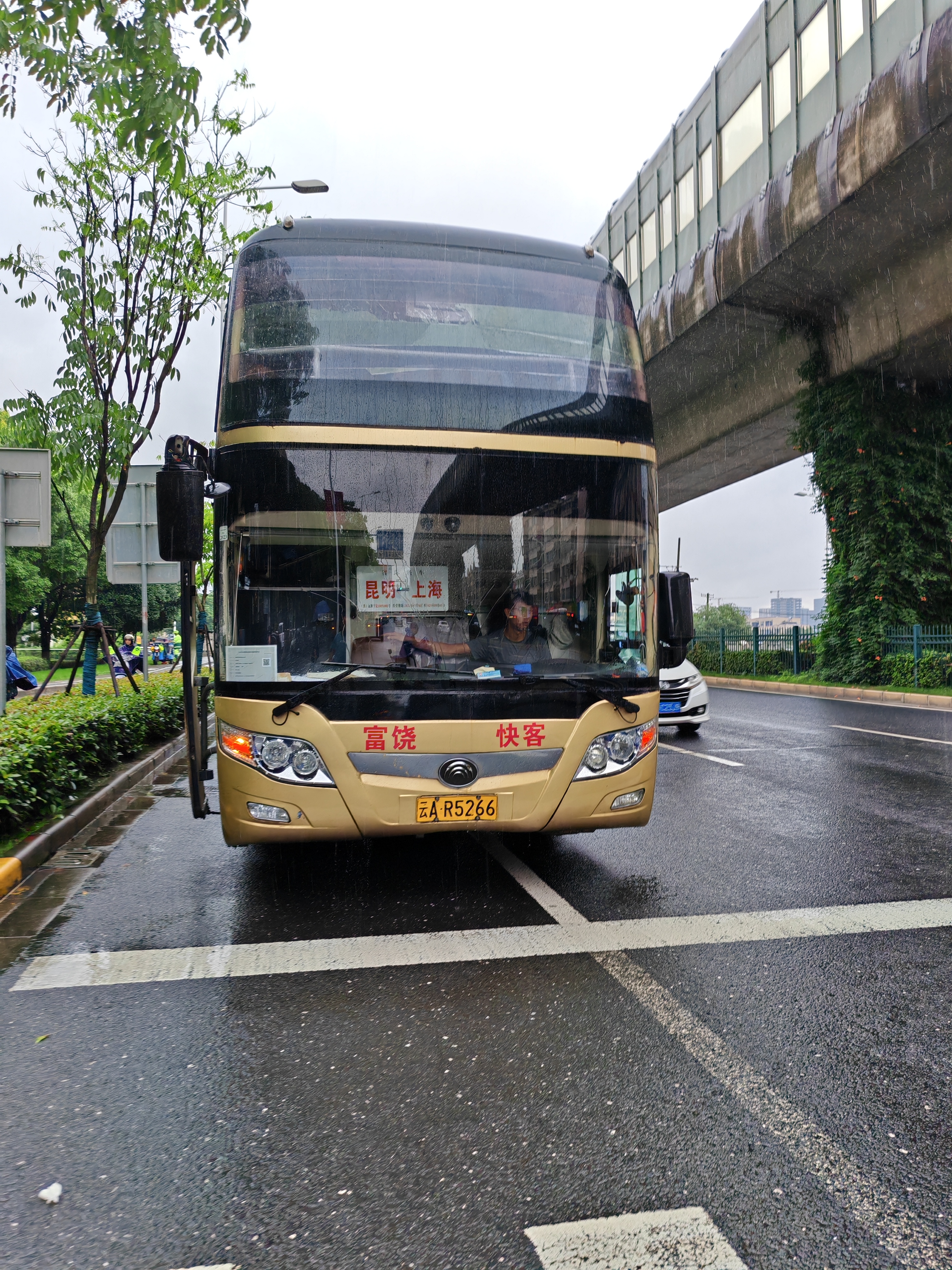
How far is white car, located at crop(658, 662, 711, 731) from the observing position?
12102 mm

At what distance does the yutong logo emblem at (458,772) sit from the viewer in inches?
182

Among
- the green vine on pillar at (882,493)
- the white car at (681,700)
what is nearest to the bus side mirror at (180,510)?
the white car at (681,700)

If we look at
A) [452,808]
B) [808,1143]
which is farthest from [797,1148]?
[452,808]

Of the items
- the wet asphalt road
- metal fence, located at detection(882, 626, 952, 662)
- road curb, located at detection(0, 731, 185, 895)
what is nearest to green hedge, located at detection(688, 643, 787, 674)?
metal fence, located at detection(882, 626, 952, 662)

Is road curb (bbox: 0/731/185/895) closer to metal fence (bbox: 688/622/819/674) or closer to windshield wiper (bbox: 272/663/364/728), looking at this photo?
windshield wiper (bbox: 272/663/364/728)

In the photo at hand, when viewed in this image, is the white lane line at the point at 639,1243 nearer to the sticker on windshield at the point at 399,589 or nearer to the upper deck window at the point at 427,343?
the sticker on windshield at the point at 399,589

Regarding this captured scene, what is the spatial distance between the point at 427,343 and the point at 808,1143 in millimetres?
3987

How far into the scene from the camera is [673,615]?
5414 millimetres

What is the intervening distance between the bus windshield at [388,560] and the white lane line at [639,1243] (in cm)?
274

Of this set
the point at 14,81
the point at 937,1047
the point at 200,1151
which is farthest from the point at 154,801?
the point at 937,1047

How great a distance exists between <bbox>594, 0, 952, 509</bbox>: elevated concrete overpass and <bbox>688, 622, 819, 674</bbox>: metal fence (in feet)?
18.0

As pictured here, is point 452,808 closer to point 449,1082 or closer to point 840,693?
point 449,1082

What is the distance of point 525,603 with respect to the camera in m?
4.92

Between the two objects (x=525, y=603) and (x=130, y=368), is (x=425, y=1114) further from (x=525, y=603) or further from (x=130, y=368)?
(x=130, y=368)
